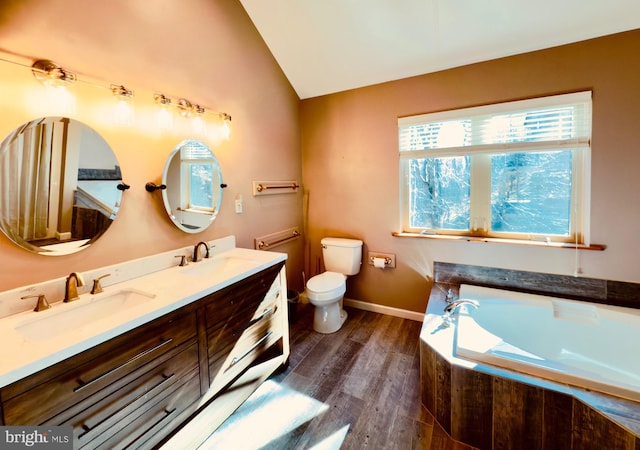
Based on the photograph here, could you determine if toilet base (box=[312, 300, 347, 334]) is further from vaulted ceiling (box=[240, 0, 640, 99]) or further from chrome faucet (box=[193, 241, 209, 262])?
vaulted ceiling (box=[240, 0, 640, 99])

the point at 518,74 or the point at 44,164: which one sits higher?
the point at 518,74

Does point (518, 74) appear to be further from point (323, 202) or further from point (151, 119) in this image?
point (151, 119)

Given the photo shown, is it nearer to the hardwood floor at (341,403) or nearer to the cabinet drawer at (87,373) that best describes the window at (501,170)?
the hardwood floor at (341,403)

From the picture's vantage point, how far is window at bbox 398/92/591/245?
2150 mm

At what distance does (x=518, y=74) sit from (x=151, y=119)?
8.80 feet

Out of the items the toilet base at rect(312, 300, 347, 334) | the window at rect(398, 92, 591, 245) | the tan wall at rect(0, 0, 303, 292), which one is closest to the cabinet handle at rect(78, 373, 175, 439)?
the tan wall at rect(0, 0, 303, 292)

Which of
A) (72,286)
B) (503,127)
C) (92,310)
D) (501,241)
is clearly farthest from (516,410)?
(72,286)

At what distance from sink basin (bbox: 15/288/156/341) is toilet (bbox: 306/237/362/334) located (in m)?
1.39

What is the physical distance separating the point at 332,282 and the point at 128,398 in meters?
1.73

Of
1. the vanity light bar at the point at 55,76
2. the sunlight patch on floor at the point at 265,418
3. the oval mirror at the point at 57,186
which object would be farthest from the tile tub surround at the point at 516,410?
the vanity light bar at the point at 55,76

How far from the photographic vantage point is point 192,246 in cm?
200

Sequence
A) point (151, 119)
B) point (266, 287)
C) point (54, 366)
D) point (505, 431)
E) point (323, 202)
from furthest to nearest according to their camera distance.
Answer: point (323, 202) → point (266, 287) → point (151, 119) → point (505, 431) → point (54, 366)

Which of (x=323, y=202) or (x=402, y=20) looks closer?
(x=402, y=20)

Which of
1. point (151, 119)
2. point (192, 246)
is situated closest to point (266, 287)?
point (192, 246)
